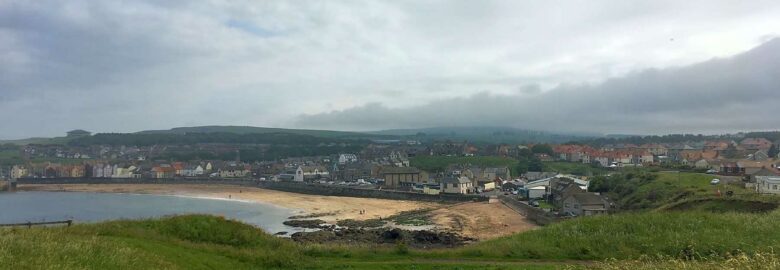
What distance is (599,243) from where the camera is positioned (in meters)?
21.2

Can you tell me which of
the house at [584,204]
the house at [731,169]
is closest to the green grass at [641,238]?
the house at [584,204]

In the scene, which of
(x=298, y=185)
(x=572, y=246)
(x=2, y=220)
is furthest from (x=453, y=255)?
(x=298, y=185)

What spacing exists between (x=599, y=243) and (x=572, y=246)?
114cm

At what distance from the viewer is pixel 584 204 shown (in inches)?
1864

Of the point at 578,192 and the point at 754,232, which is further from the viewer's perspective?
the point at 578,192

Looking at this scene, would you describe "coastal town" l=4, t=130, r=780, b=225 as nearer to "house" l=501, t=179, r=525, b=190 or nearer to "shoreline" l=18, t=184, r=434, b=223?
"house" l=501, t=179, r=525, b=190

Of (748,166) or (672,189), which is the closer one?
(672,189)

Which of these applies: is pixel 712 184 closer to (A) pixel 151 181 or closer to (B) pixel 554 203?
(B) pixel 554 203

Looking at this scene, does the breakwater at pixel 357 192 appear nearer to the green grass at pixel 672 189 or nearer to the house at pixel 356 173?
the house at pixel 356 173

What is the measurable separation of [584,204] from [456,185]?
30.8 m

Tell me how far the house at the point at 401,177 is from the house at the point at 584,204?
44.6 meters

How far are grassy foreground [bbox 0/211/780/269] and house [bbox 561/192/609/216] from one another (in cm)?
2292

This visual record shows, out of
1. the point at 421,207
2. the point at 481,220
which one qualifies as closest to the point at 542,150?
the point at 421,207

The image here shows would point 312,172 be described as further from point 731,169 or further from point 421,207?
point 731,169
